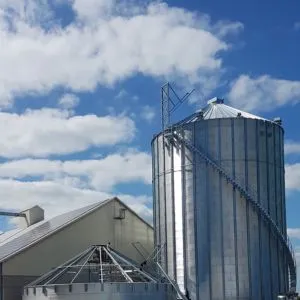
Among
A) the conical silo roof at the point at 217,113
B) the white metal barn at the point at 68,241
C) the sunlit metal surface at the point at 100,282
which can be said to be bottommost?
the sunlit metal surface at the point at 100,282

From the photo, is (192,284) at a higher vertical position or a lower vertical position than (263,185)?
lower

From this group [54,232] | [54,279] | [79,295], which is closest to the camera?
[79,295]

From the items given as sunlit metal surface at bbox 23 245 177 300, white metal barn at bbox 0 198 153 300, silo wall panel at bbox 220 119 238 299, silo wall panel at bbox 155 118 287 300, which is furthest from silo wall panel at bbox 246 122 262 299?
white metal barn at bbox 0 198 153 300

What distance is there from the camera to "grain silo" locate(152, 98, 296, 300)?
3878 centimetres

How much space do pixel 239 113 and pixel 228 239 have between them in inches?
327

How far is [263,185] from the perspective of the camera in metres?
39.8

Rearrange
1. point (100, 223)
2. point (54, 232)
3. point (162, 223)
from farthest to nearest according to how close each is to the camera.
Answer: point (100, 223)
point (54, 232)
point (162, 223)

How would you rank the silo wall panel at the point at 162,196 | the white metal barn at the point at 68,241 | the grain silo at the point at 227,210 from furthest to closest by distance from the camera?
the white metal barn at the point at 68,241
the silo wall panel at the point at 162,196
the grain silo at the point at 227,210

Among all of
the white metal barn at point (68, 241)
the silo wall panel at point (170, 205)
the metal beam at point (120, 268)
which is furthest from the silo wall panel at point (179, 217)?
the white metal barn at point (68, 241)

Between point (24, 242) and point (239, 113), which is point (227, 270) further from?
point (24, 242)

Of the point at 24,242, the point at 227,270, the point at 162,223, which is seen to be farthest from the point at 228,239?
the point at 24,242

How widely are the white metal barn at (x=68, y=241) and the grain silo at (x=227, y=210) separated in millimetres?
10171

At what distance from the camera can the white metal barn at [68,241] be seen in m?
44.9

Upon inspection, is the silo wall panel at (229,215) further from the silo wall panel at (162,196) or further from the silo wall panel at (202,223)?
the silo wall panel at (162,196)
